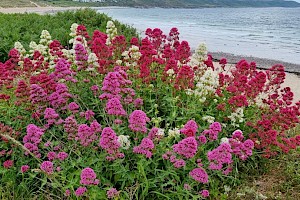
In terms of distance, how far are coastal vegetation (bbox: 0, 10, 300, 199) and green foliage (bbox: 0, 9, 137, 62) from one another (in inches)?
240

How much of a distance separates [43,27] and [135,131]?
1137cm

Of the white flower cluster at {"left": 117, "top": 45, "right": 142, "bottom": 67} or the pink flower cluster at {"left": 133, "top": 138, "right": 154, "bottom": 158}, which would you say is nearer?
the pink flower cluster at {"left": 133, "top": 138, "right": 154, "bottom": 158}

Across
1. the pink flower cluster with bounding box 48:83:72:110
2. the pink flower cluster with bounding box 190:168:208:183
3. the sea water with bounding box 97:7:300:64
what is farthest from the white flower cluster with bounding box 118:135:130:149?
the sea water with bounding box 97:7:300:64

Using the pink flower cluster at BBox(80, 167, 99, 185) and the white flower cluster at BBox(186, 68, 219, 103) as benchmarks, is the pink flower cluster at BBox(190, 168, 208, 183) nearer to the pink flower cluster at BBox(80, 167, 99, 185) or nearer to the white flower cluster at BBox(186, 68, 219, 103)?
the pink flower cluster at BBox(80, 167, 99, 185)

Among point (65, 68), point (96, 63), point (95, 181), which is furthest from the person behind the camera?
point (96, 63)

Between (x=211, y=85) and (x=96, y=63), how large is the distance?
5.68ft

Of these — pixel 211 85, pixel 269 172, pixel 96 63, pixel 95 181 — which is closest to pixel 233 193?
pixel 269 172

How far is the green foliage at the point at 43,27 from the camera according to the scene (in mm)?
11878

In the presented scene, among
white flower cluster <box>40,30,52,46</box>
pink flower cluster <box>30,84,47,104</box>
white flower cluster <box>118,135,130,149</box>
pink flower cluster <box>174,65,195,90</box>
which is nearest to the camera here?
white flower cluster <box>118,135,130,149</box>

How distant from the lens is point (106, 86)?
4039 mm

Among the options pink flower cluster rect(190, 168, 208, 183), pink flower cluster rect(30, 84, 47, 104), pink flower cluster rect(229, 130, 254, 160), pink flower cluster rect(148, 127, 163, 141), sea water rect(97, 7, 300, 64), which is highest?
pink flower cluster rect(30, 84, 47, 104)

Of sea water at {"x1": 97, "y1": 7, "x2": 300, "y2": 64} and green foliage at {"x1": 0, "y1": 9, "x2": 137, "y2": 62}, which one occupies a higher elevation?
green foliage at {"x1": 0, "y1": 9, "x2": 137, "y2": 62}

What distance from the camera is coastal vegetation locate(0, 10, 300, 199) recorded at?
12.1ft

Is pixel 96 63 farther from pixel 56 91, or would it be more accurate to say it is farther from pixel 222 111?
pixel 222 111
